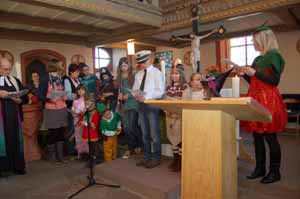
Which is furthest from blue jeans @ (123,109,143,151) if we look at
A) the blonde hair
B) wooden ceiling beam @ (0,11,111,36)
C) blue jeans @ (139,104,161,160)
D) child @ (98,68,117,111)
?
wooden ceiling beam @ (0,11,111,36)

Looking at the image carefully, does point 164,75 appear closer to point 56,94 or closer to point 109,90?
point 109,90

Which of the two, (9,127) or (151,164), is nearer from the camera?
(151,164)

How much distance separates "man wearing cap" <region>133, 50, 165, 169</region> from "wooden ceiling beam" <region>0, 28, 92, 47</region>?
142 inches

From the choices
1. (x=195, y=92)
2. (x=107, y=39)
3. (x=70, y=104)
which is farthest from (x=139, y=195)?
(x=107, y=39)

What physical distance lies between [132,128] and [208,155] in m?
2.15

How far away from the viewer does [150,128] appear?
9.48 ft

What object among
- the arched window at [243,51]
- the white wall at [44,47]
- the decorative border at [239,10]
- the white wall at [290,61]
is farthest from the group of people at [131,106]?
the arched window at [243,51]

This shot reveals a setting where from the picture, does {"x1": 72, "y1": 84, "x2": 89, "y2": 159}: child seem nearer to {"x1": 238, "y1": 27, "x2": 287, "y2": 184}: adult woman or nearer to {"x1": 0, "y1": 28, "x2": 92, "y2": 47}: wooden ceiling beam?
{"x1": 238, "y1": 27, "x2": 287, "y2": 184}: adult woman

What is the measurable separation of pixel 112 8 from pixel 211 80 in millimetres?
2024

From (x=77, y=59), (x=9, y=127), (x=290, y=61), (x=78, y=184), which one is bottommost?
(x=78, y=184)

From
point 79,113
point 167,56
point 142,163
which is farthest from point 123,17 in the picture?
point 167,56

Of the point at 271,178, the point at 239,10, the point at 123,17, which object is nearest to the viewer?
the point at 271,178

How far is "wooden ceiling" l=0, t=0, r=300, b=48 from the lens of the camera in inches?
147

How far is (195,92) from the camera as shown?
267cm
